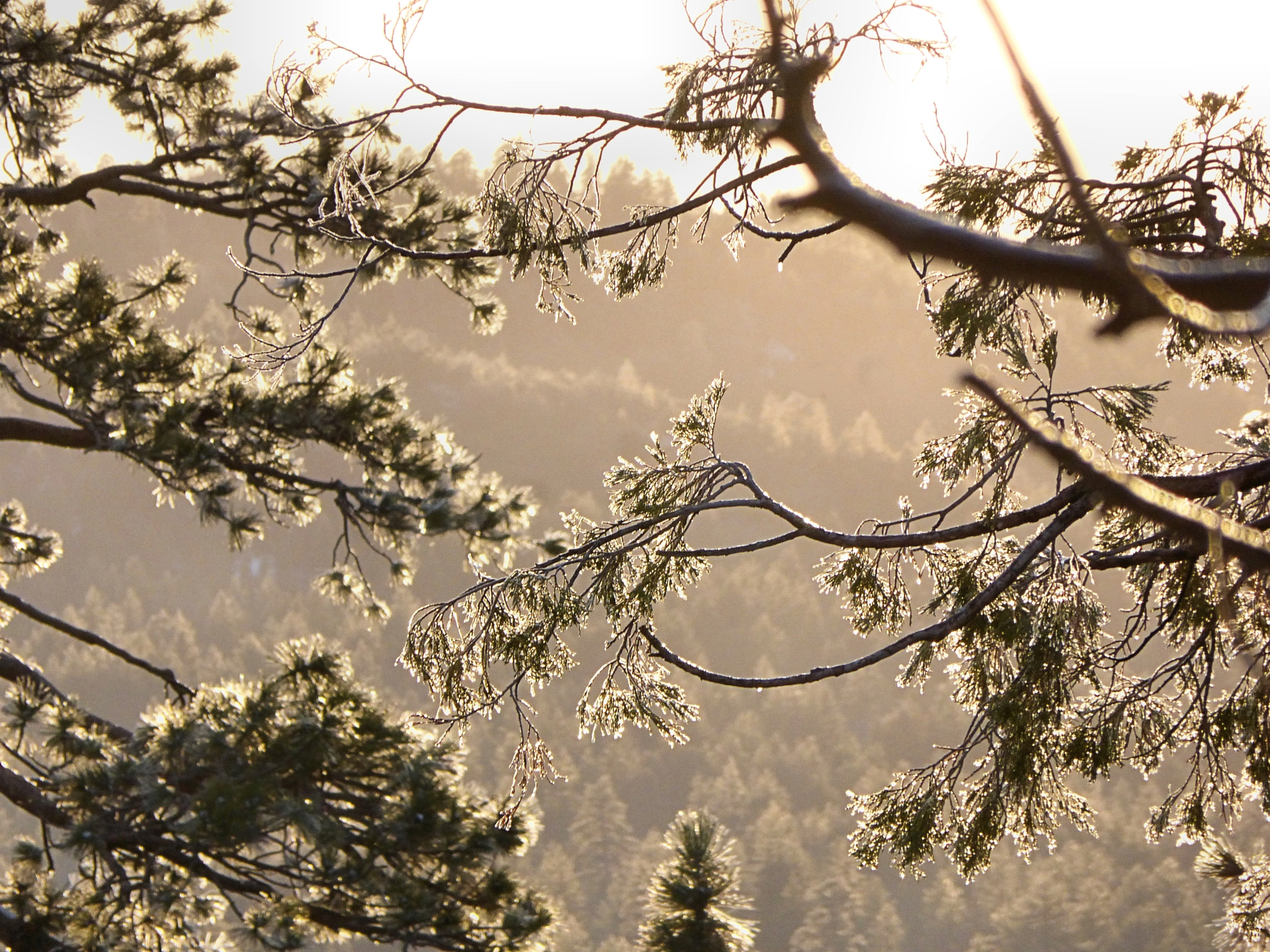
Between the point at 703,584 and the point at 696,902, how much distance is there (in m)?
71.6

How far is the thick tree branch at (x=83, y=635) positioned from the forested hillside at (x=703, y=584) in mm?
36871

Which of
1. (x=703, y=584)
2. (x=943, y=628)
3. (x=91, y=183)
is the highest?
(x=703, y=584)

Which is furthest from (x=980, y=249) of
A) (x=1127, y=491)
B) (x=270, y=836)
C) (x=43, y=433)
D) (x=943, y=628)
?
(x=43, y=433)

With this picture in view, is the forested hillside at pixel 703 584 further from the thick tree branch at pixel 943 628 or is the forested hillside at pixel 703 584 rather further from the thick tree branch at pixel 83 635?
the thick tree branch at pixel 943 628

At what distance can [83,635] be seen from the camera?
18.2 ft

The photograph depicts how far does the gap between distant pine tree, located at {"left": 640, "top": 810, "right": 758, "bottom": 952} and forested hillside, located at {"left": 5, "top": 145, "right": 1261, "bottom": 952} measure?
35.3 metres

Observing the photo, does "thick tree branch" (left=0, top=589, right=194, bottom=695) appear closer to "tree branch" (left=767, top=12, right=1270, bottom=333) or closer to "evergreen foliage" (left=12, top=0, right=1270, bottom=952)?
"evergreen foliage" (left=12, top=0, right=1270, bottom=952)

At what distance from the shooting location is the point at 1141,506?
753mm

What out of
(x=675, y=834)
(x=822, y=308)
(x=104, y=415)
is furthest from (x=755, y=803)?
(x=104, y=415)

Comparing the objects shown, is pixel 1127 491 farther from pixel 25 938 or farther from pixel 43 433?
pixel 43 433

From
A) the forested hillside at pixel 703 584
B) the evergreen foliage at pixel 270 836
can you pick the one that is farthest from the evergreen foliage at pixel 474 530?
the forested hillside at pixel 703 584

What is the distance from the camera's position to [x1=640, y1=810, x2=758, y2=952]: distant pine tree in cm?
740

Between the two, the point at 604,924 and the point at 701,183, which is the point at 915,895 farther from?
the point at 701,183

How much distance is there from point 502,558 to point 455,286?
1509 millimetres
